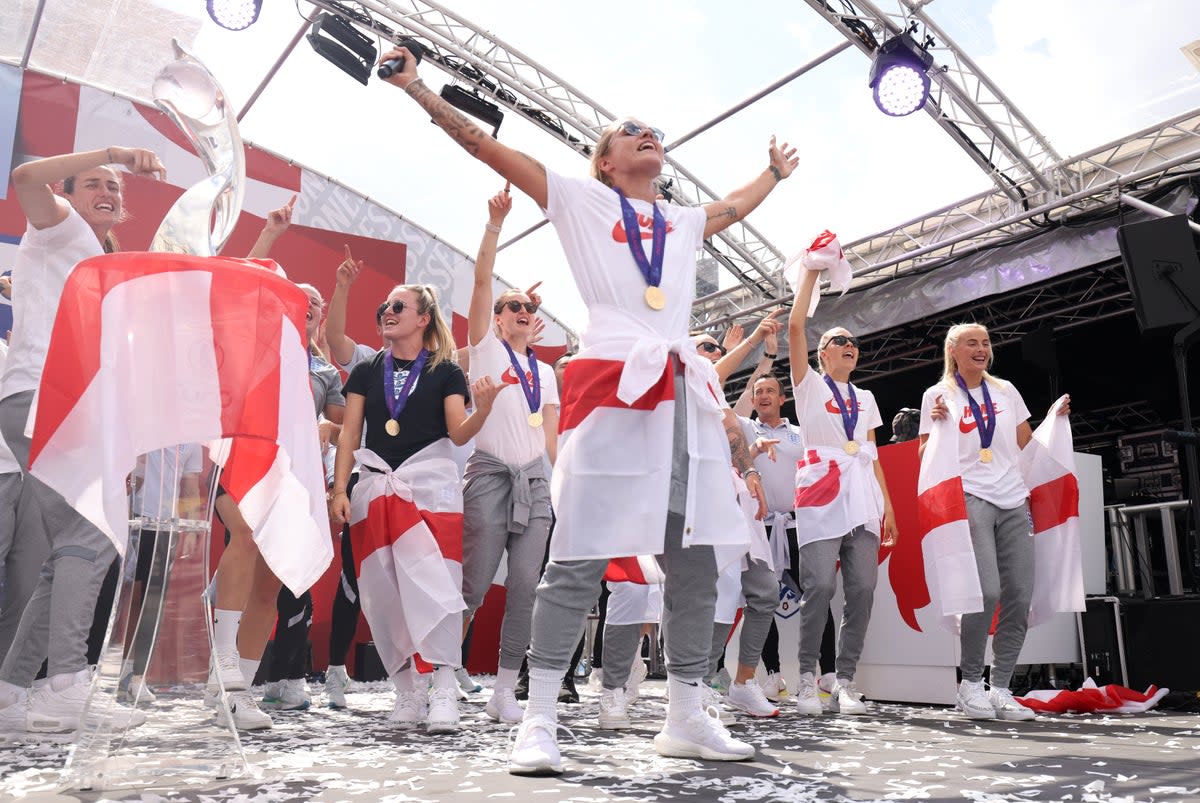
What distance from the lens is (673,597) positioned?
2.77 meters

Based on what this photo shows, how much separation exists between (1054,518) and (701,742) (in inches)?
109

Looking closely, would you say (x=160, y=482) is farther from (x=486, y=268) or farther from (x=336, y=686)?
(x=336, y=686)

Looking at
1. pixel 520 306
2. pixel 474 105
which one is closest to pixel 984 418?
pixel 520 306

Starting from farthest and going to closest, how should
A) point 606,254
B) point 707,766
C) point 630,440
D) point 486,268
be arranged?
1. point 486,268
2. point 606,254
3. point 630,440
4. point 707,766

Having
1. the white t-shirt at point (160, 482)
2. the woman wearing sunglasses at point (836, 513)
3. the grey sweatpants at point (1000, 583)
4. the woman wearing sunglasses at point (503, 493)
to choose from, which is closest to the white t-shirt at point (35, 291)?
the white t-shirt at point (160, 482)

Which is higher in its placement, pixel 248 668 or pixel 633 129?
pixel 633 129

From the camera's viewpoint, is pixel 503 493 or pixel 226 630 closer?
pixel 226 630

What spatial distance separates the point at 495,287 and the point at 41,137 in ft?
12.9

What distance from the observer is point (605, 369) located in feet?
8.55

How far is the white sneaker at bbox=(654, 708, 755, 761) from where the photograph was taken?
258 centimetres

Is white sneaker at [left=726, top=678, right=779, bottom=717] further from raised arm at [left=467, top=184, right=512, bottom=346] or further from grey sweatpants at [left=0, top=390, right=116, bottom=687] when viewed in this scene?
grey sweatpants at [left=0, top=390, right=116, bottom=687]

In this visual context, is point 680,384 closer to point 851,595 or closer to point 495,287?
point 851,595

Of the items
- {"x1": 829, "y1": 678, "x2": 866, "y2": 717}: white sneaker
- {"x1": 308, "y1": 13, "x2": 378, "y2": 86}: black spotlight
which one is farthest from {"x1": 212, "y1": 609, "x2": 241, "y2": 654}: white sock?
{"x1": 308, "y1": 13, "x2": 378, "y2": 86}: black spotlight

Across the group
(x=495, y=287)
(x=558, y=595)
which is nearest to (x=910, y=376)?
(x=495, y=287)
